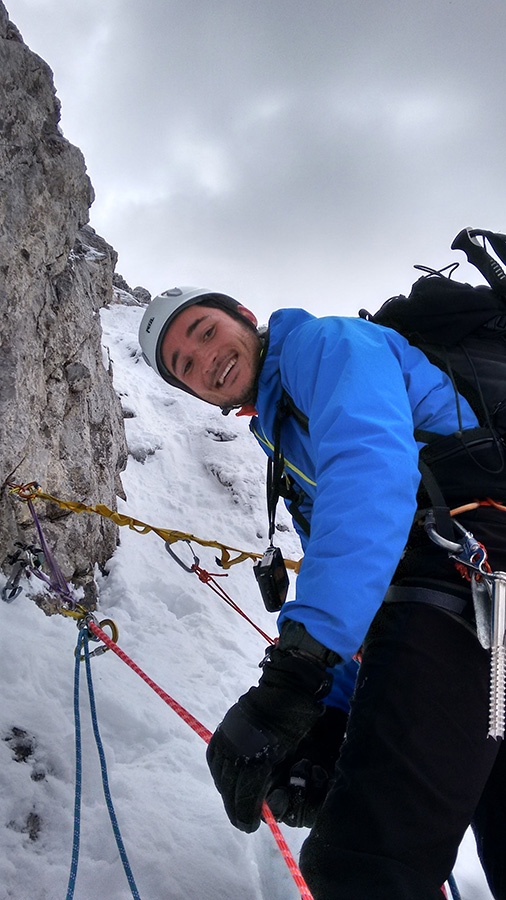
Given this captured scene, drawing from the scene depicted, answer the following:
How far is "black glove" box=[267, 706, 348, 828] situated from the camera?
172 centimetres

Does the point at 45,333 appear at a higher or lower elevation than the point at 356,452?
higher

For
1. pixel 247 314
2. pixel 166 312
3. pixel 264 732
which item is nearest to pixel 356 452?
pixel 264 732

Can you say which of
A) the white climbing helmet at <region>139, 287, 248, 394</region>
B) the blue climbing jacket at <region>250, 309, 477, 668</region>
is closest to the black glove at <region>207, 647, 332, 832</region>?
the blue climbing jacket at <region>250, 309, 477, 668</region>

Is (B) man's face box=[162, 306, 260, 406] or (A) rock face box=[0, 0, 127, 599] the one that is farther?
(A) rock face box=[0, 0, 127, 599]

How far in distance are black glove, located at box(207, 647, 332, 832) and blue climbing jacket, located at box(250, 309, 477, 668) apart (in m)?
0.14

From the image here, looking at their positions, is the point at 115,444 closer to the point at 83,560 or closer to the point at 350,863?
the point at 83,560

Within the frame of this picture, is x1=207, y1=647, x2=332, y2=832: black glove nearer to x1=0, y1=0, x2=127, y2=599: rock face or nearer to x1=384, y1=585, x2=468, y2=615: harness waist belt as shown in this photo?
x1=384, y1=585, x2=468, y2=615: harness waist belt

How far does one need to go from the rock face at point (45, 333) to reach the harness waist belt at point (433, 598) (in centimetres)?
389

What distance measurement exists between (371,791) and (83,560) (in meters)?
5.33

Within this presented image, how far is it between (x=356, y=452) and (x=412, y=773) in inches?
33.8

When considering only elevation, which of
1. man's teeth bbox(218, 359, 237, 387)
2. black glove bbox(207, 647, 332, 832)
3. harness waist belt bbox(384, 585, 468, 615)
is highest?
man's teeth bbox(218, 359, 237, 387)

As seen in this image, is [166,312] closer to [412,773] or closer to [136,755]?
[412,773]

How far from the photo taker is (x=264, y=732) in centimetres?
135

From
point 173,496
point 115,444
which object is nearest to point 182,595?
point 115,444
